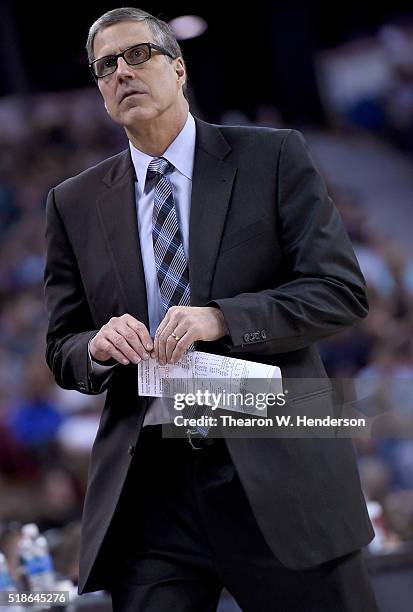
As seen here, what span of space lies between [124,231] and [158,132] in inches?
8.2

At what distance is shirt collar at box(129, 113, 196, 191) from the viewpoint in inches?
85.4

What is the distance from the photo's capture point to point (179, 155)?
2.17 metres

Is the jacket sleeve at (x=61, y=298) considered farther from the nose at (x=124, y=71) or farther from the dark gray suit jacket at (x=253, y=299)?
the nose at (x=124, y=71)

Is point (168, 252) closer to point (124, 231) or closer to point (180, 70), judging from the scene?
point (124, 231)

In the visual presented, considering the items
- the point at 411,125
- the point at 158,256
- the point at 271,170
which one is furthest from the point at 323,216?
the point at 411,125

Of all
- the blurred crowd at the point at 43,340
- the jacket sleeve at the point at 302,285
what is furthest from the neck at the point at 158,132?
the blurred crowd at the point at 43,340

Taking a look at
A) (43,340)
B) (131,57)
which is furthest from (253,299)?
(43,340)

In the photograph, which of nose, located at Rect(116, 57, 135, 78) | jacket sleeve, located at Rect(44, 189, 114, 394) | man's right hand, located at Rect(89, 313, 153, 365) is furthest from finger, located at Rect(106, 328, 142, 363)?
nose, located at Rect(116, 57, 135, 78)

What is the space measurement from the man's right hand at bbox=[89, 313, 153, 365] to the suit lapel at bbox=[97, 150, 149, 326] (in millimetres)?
133

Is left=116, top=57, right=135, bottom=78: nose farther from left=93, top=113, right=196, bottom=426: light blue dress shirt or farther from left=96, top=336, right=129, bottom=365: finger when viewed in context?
left=96, top=336, right=129, bottom=365: finger

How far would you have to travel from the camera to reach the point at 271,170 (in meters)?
2.11

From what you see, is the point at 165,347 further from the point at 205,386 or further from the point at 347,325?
the point at 347,325

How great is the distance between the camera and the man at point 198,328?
6.40 ft

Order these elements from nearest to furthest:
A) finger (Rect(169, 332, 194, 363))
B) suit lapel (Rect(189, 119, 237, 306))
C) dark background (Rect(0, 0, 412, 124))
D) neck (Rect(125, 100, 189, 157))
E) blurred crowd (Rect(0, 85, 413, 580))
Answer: finger (Rect(169, 332, 194, 363)) → suit lapel (Rect(189, 119, 237, 306)) → neck (Rect(125, 100, 189, 157)) → blurred crowd (Rect(0, 85, 413, 580)) → dark background (Rect(0, 0, 412, 124))
